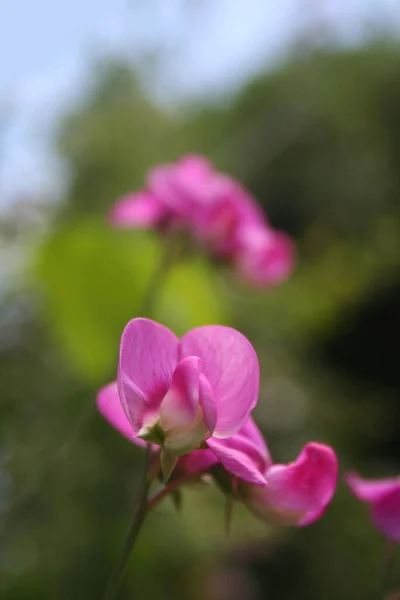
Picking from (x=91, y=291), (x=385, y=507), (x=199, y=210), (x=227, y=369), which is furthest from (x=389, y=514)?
(x=91, y=291)

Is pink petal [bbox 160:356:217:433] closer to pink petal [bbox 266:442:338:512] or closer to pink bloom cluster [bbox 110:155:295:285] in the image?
pink petal [bbox 266:442:338:512]

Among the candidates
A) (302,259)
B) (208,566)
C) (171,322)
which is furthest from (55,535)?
(302,259)

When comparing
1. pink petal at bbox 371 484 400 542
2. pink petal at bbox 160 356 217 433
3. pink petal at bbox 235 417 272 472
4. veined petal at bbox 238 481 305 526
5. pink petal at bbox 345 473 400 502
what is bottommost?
pink petal at bbox 371 484 400 542

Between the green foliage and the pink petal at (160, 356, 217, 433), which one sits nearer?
the pink petal at (160, 356, 217, 433)

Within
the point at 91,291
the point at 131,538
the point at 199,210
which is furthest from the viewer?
the point at 91,291

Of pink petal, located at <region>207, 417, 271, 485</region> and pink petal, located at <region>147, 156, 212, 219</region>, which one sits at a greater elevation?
pink petal, located at <region>147, 156, 212, 219</region>

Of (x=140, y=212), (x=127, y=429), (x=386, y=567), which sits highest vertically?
(x=140, y=212)

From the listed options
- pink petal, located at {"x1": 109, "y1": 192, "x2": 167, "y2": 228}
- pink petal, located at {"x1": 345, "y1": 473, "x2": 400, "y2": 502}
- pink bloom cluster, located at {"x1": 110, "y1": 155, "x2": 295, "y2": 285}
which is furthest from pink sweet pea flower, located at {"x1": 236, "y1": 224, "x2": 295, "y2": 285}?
pink petal, located at {"x1": 345, "y1": 473, "x2": 400, "y2": 502}

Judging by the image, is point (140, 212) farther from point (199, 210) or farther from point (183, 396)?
point (183, 396)
